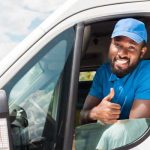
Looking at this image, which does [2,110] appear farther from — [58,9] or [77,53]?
[58,9]

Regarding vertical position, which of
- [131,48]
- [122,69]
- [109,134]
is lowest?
[109,134]

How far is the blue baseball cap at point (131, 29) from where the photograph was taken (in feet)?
9.71

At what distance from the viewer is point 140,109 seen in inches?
115

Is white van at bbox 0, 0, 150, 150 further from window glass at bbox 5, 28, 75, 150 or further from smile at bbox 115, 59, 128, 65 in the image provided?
smile at bbox 115, 59, 128, 65

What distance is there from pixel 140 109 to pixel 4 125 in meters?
0.82

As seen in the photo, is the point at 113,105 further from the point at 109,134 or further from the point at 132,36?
the point at 132,36

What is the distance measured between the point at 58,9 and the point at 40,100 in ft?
1.78

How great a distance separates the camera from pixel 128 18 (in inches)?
118

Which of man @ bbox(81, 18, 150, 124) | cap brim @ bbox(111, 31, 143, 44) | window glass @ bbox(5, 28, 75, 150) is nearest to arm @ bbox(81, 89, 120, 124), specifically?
man @ bbox(81, 18, 150, 124)

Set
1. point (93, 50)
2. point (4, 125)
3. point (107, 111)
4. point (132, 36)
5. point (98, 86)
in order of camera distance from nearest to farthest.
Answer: point (4, 125) < point (107, 111) < point (132, 36) < point (98, 86) < point (93, 50)

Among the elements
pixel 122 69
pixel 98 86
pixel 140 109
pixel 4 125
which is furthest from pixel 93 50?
pixel 4 125

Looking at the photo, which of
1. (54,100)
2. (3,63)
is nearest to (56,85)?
(54,100)

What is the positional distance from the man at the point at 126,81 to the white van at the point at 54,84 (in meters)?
0.07

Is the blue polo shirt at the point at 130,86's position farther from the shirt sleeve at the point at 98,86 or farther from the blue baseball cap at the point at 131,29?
the blue baseball cap at the point at 131,29
